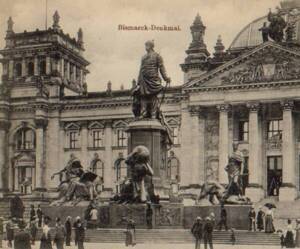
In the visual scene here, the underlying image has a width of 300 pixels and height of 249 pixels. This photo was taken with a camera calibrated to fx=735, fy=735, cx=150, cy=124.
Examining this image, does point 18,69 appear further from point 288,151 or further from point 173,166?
point 288,151

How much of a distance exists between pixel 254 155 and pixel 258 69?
6.88m

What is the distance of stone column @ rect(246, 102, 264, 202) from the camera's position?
5788cm

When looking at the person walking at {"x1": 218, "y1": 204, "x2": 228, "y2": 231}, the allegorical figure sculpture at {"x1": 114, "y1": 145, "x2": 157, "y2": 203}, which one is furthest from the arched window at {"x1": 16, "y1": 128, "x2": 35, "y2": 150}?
the allegorical figure sculpture at {"x1": 114, "y1": 145, "x2": 157, "y2": 203}

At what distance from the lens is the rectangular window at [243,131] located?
6156 cm

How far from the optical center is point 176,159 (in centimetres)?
6494

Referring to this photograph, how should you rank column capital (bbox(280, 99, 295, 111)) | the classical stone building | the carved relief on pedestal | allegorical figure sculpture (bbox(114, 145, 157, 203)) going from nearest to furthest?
1. allegorical figure sculpture (bbox(114, 145, 157, 203))
2. the carved relief on pedestal
3. column capital (bbox(280, 99, 295, 111))
4. the classical stone building

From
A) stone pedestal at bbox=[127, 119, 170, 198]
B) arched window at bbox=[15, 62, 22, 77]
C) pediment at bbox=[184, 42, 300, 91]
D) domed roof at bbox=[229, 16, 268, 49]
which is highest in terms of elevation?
domed roof at bbox=[229, 16, 268, 49]

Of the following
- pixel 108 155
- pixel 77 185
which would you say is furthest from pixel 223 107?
pixel 77 185

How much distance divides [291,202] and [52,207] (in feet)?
99.6

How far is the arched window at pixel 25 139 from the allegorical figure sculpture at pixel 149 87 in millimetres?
46303

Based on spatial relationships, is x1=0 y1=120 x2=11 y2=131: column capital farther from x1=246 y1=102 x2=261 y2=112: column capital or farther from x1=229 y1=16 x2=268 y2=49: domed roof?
x1=246 y1=102 x2=261 y2=112: column capital

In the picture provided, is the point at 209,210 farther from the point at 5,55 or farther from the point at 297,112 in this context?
the point at 5,55

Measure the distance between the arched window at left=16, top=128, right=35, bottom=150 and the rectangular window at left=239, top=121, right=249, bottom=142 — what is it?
20.7m

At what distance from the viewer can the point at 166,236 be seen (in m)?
23.5
